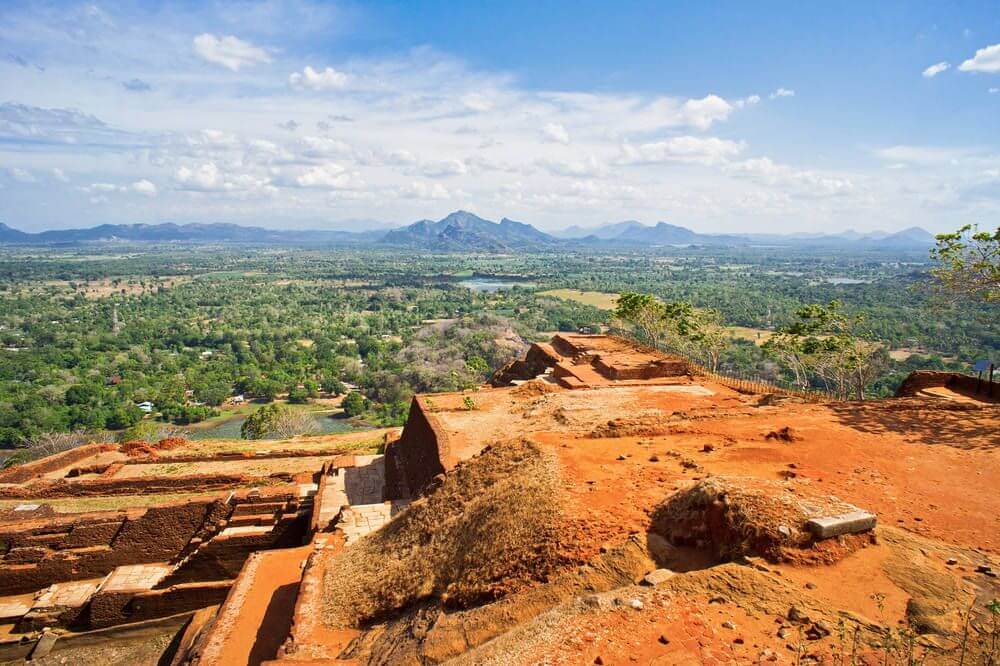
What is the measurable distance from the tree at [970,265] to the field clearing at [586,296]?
294ft

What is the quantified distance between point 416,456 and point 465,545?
313 inches

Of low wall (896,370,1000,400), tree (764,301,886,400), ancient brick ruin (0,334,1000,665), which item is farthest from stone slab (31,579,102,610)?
tree (764,301,886,400)

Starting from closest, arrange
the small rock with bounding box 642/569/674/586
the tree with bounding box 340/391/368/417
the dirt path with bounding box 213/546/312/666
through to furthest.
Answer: the small rock with bounding box 642/569/674/586 < the dirt path with bounding box 213/546/312/666 < the tree with bounding box 340/391/368/417

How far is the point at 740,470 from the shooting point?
35.5 ft

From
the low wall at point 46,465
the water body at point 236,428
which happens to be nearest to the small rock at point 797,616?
the low wall at point 46,465

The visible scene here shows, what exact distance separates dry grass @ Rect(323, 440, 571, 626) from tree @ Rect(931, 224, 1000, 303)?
12.5 meters

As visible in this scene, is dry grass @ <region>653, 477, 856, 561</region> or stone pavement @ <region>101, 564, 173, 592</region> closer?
dry grass @ <region>653, 477, 856, 561</region>

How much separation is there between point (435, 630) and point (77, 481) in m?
16.9

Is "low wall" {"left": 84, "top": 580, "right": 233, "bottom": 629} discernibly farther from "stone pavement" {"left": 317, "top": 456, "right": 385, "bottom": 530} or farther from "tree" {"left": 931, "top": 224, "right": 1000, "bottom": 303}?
"tree" {"left": 931, "top": 224, "right": 1000, "bottom": 303}

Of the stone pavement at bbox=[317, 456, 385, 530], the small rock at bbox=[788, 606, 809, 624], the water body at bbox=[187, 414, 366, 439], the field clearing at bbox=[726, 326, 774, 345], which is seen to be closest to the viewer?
the small rock at bbox=[788, 606, 809, 624]

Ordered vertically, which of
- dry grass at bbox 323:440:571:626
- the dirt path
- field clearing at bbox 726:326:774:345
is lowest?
field clearing at bbox 726:326:774:345

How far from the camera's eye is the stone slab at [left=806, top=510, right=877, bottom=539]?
7.89 meters

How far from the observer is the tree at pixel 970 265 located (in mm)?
15375

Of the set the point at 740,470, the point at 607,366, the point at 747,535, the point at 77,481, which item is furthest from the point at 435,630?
the point at 77,481
